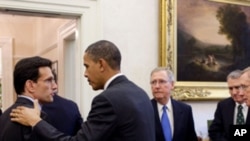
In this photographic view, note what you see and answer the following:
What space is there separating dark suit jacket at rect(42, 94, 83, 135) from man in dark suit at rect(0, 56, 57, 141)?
1043 mm

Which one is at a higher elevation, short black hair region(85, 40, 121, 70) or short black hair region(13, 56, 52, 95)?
short black hair region(85, 40, 121, 70)

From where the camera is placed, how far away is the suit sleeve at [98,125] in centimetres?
196

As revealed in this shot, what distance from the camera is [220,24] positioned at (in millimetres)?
4633

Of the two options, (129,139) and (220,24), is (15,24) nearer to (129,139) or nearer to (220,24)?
(220,24)

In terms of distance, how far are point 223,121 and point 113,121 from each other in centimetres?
192

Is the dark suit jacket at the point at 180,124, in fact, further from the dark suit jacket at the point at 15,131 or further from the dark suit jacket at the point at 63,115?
the dark suit jacket at the point at 15,131

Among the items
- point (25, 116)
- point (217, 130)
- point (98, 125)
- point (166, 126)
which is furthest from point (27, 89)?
point (217, 130)

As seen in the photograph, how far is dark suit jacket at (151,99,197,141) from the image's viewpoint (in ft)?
10.5

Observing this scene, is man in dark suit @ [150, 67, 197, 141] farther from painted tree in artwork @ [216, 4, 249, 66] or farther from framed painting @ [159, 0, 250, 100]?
painted tree in artwork @ [216, 4, 249, 66]

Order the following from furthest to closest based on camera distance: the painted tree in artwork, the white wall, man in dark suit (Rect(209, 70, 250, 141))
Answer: the painted tree in artwork
the white wall
man in dark suit (Rect(209, 70, 250, 141))

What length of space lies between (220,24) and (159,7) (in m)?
0.91

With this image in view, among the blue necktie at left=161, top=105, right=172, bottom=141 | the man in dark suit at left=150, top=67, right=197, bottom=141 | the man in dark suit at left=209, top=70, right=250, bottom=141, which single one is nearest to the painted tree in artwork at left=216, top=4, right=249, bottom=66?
the man in dark suit at left=209, top=70, right=250, bottom=141

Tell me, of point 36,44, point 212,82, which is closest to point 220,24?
point 212,82

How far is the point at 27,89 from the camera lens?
2.01 metres
